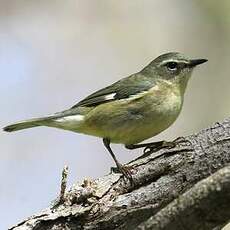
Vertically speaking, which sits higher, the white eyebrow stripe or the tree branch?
the white eyebrow stripe

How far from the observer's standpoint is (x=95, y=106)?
5.33m

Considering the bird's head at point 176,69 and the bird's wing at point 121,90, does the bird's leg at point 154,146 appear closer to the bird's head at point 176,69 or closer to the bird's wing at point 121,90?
the bird's wing at point 121,90

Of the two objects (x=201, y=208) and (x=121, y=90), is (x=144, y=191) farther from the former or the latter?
(x=121, y=90)

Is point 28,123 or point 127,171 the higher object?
point 28,123

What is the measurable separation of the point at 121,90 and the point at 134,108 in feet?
1.25

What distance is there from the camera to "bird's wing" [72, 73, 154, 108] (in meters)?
5.28

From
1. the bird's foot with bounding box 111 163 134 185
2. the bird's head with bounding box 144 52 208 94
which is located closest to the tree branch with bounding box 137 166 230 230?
the bird's foot with bounding box 111 163 134 185

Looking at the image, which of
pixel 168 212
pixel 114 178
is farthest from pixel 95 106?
pixel 168 212

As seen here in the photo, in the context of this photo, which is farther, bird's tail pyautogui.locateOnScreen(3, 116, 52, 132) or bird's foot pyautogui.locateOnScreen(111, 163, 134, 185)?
bird's tail pyautogui.locateOnScreen(3, 116, 52, 132)

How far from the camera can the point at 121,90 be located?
Result: 5.37 metres

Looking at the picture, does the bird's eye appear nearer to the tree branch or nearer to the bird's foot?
the bird's foot

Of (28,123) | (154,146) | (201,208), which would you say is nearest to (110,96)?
(28,123)

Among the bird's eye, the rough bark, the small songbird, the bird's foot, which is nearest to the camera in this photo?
the rough bark

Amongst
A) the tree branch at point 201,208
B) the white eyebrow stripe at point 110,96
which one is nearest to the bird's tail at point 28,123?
the white eyebrow stripe at point 110,96
